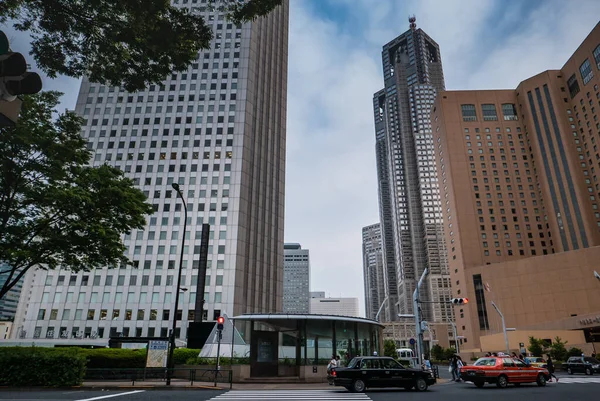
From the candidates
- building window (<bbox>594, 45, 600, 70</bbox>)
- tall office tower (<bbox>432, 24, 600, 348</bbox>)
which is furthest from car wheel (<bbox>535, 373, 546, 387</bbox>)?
building window (<bbox>594, 45, 600, 70</bbox>)

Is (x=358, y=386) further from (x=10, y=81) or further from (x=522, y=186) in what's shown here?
(x=522, y=186)

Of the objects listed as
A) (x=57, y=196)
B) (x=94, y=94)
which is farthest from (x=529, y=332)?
(x=94, y=94)

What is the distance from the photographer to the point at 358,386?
18.4m

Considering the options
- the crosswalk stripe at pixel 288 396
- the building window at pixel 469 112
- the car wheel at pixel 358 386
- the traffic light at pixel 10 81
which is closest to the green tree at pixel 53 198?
the crosswalk stripe at pixel 288 396

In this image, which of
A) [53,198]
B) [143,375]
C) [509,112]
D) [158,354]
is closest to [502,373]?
[158,354]

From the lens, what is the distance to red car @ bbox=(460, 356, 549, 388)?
20.4m

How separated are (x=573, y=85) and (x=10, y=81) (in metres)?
133

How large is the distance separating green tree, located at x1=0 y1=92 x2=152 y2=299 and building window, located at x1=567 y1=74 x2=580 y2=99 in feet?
401

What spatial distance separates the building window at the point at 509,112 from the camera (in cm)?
11919

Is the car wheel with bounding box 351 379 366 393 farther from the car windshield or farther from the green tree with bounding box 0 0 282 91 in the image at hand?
the green tree with bounding box 0 0 282 91

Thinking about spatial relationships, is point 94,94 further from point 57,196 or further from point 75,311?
point 57,196

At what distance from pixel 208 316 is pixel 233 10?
62.7 metres

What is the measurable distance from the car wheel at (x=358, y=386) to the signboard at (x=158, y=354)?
437 inches

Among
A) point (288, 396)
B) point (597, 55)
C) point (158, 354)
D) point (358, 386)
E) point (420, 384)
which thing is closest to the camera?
point (288, 396)
